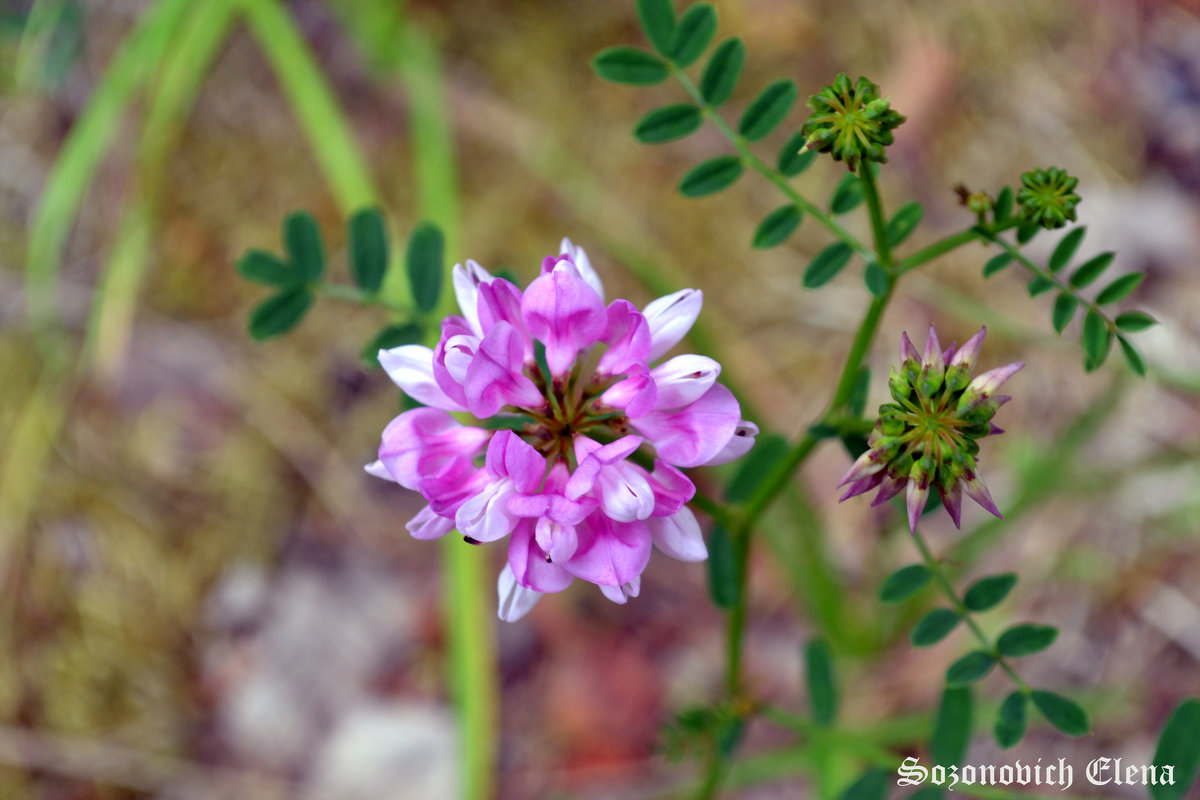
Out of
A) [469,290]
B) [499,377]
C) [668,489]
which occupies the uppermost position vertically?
[469,290]

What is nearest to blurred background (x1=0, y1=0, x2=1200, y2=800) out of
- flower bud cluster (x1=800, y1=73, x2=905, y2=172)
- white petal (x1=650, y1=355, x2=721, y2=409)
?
white petal (x1=650, y1=355, x2=721, y2=409)

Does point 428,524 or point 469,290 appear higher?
point 469,290

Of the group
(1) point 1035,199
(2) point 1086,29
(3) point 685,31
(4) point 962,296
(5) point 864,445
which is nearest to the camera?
(1) point 1035,199

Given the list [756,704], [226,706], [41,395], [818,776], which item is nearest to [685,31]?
[756,704]

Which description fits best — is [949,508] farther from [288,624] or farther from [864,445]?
[288,624]

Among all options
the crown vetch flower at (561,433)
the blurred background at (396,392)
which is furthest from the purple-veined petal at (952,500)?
the blurred background at (396,392)

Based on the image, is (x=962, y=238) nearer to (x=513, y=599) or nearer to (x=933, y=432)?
(x=933, y=432)

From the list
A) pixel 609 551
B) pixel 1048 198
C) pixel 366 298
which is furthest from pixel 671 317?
pixel 366 298

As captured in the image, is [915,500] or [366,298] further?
[366,298]
